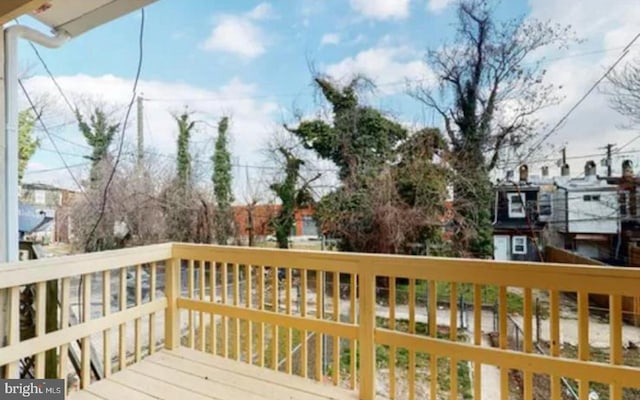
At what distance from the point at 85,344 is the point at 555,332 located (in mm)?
2127

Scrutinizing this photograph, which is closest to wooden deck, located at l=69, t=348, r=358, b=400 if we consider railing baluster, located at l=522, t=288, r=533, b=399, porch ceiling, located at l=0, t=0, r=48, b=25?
railing baluster, located at l=522, t=288, r=533, b=399

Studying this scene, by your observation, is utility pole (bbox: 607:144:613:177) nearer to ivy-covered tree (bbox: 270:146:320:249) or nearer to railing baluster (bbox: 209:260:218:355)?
ivy-covered tree (bbox: 270:146:320:249)

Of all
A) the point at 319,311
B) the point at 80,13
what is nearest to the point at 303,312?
the point at 319,311

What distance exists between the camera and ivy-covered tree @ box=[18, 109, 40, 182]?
14.2ft

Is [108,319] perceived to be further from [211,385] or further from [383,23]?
[383,23]

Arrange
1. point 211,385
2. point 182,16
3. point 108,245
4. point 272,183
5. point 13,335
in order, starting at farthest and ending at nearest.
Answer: point 272,183 < point 108,245 < point 182,16 < point 211,385 < point 13,335

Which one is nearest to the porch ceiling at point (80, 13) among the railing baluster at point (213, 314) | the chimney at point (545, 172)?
the railing baluster at point (213, 314)

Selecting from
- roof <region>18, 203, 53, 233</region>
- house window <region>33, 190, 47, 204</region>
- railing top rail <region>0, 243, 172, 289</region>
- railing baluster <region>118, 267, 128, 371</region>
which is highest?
house window <region>33, 190, 47, 204</region>

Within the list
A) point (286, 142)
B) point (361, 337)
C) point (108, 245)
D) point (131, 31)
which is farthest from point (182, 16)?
point (361, 337)

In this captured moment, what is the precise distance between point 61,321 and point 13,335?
0.20 meters

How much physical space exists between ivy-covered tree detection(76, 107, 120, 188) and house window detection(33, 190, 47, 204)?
0.83 meters

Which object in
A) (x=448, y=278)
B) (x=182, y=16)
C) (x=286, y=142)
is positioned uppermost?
(x=182, y=16)

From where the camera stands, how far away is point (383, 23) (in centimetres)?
597

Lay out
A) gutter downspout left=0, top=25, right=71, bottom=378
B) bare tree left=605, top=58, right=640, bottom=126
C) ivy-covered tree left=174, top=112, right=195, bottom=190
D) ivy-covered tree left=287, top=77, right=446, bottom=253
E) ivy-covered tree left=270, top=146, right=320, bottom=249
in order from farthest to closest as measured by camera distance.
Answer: ivy-covered tree left=174, top=112, right=195, bottom=190
ivy-covered tree left=270, top=146, right=320, bottom=249
ivy-covered tree left=287, top=77, right=446, bottom=253
bare tree left=605, top=58, right=640, bottom=126
gutter downspout left=0, top=25, right=71, bottom=378
